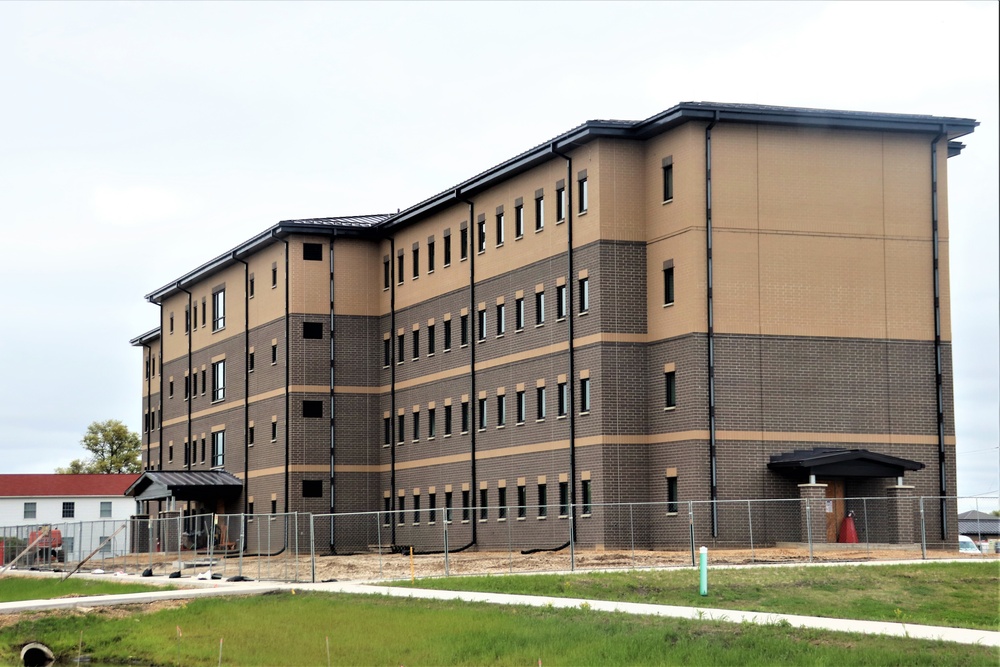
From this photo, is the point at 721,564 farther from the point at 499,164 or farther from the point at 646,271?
the point at 499,164

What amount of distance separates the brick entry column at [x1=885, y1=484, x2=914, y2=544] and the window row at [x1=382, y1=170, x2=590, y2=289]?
45.6ft

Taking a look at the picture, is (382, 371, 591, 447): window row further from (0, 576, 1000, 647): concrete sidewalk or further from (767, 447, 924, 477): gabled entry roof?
(0, 576, 1000, 647): concrete sidewalk

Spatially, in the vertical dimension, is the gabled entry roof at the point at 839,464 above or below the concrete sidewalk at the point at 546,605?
above

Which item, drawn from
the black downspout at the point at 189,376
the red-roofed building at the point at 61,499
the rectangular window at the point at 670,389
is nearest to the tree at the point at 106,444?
the red-roofed building at the point at 61,499

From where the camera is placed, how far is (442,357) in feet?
201

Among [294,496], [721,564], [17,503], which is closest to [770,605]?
[721,564]

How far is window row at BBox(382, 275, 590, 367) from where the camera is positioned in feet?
173

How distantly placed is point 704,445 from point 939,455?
8.26 meters

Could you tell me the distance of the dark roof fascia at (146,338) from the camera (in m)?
89.2

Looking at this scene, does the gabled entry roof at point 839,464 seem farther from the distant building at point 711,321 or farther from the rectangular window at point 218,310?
the rectangular window at point 218,310

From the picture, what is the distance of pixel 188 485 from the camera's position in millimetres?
69438

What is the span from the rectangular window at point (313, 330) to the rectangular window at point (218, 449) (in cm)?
1051

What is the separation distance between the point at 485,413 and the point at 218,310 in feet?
76.0

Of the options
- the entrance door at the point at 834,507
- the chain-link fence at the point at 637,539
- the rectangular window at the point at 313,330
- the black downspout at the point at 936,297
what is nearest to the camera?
the chain-link fence at the point at 637,539
